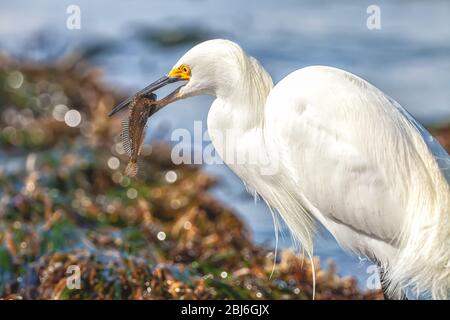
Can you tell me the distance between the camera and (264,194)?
145 inches

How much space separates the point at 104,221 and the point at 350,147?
2270 millimetres

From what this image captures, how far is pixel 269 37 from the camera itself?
7.74 metres

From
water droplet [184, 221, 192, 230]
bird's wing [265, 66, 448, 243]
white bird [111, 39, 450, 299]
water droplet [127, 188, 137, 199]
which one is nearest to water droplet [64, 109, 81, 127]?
water droplet [127, 188, 137, 199]

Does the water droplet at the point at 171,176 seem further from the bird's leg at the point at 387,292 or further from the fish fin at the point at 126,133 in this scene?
the bird's leg at the point at 387,292

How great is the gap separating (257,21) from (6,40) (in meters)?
1.99

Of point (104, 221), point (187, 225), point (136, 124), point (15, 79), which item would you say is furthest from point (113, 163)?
point (136, 124)

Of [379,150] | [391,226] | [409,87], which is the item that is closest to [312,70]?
[379,150]

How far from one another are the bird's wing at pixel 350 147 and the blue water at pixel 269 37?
125 inches

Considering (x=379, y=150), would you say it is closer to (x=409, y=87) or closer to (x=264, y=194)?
(x=264, y=194)

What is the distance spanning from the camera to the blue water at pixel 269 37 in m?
7.11

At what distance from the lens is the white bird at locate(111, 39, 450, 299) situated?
342 centimetres

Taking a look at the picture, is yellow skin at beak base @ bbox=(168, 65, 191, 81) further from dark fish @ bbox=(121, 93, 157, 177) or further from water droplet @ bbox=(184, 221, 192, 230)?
water droplet @ bbox=(184, 221, 192, 230)

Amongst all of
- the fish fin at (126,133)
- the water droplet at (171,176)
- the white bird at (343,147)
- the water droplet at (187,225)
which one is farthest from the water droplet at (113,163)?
the white bird at (343,147)

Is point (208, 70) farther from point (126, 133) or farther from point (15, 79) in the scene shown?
point (15, 79)
